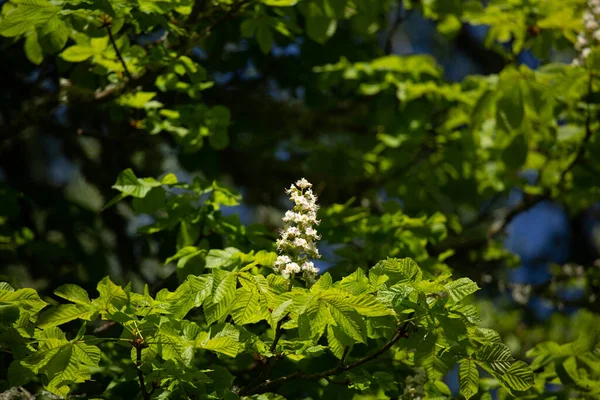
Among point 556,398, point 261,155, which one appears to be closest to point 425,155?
point 261,155

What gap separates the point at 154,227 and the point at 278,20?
0.95 metres

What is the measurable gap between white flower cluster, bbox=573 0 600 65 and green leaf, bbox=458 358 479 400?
2009 millimetres

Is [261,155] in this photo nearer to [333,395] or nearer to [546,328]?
[333,395]

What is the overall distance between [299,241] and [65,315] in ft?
2.06

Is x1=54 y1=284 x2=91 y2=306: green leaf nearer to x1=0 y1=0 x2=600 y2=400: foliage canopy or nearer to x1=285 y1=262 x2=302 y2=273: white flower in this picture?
x1=0 y1=0 x2=600 y2=400: foliage canopy

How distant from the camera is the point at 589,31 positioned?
3.18 metres

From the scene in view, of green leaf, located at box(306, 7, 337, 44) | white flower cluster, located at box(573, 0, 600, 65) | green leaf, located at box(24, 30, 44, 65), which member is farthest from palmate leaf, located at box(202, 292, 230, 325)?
white flower cluster, located at box(573, 0, 600, 65)

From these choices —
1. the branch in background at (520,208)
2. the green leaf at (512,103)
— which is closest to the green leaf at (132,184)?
the green leaf at (512,103)

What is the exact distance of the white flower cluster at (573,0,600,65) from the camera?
3.15 metres

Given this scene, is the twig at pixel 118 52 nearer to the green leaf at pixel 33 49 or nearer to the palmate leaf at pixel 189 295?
the green leaf at pixel 33 49

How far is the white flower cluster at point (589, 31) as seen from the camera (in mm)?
3150

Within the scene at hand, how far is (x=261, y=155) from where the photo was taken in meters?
4.10

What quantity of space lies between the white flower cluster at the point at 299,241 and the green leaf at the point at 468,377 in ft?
1.52

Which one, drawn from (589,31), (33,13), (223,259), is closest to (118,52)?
(33,13)
